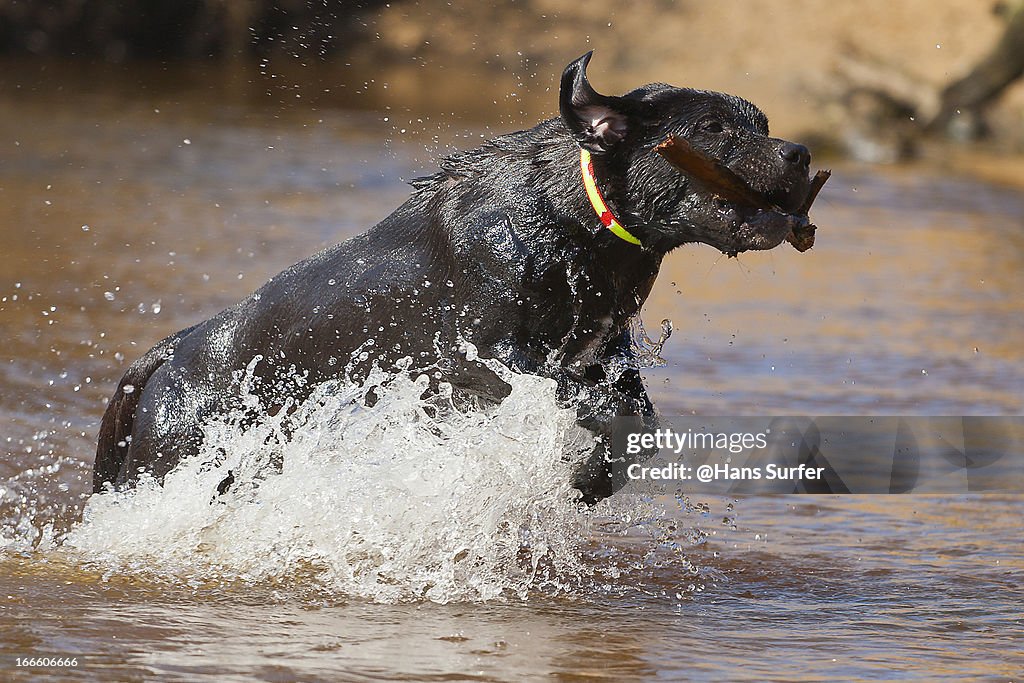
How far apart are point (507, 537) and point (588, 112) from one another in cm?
130

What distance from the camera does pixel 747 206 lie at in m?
4.25

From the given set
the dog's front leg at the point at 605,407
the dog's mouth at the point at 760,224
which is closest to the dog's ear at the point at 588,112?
the dog's mouth at the point at 760,224

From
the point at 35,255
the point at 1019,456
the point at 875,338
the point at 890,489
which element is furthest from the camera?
the point at 35,255

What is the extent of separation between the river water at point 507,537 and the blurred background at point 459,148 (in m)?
0.04

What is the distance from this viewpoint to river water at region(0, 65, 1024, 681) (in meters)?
3.94

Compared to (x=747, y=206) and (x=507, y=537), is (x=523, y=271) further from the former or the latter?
(x=507, y=537)

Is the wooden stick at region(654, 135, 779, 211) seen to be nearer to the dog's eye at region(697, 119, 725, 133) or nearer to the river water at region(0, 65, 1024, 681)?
the dog's eye at region(697, 119, 725, 133)

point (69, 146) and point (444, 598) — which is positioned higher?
point (69, 146)

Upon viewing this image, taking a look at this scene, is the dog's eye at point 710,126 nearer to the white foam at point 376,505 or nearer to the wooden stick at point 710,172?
the wooden stick at point 710,172

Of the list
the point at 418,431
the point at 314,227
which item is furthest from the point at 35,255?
the point at 418,431

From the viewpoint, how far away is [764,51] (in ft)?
64.0

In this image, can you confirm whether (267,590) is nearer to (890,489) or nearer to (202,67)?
(890,489)

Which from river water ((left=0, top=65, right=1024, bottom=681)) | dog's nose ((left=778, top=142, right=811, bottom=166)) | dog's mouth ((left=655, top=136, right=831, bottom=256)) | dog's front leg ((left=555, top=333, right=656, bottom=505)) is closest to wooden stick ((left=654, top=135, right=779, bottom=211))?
dog's mouth ((left=655, top=136, right=831, bottom=256))

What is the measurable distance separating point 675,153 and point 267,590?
170cm
